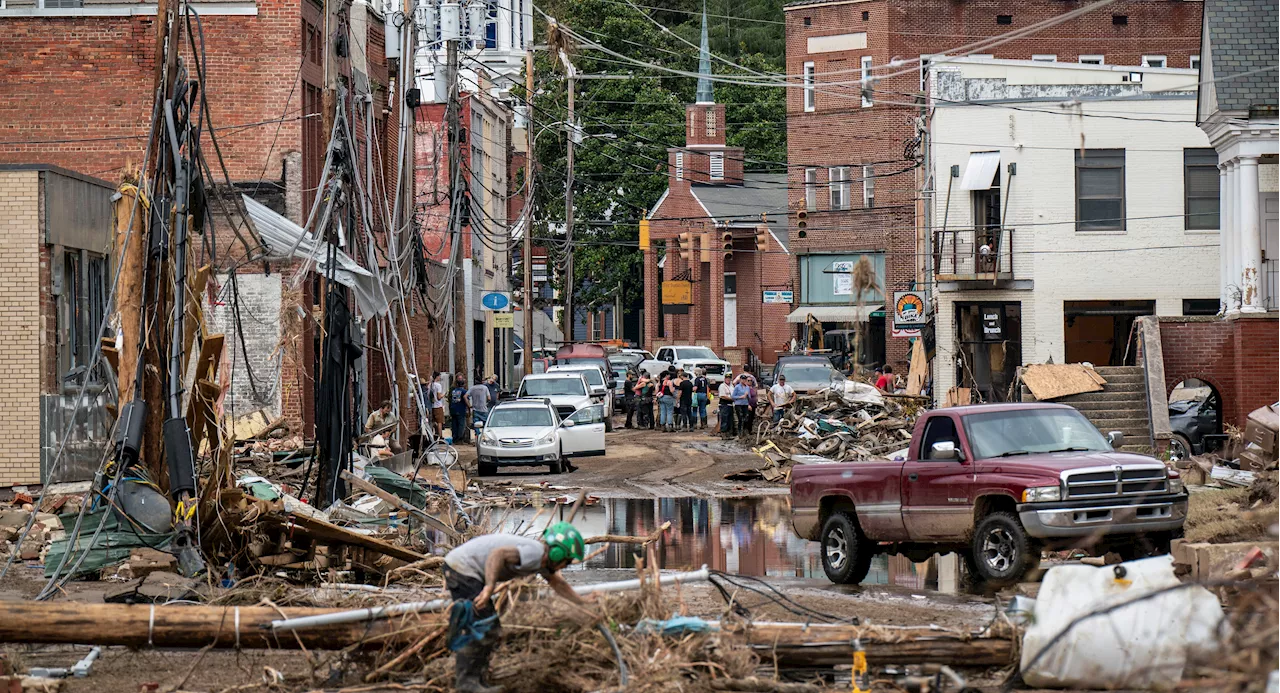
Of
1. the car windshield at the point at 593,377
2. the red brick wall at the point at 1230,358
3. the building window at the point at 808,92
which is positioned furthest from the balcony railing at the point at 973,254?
the building window at the point at 808,92

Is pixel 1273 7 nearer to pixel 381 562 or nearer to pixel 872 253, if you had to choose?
pixel 381 562

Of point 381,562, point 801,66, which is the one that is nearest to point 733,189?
point 801,66

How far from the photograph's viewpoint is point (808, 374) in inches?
1722

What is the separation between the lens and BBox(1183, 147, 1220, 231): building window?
130 feet

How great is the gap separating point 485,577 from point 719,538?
11.5 meters

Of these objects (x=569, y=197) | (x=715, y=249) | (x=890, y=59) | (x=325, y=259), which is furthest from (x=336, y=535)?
(x=715, y=249)

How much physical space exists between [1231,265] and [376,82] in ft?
66.0

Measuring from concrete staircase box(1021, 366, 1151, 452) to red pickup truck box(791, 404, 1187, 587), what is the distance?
45.0 feet

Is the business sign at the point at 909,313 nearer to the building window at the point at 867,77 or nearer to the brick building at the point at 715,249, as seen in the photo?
the building window at the point at 867,77

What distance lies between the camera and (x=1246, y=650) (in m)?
6.74

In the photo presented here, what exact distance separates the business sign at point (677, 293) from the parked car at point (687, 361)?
10.2 m

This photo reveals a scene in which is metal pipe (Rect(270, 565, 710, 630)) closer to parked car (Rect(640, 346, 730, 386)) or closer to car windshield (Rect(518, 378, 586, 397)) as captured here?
car windshield (Rect(518, 378, 586, 397))

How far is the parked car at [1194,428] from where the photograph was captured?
3022cm

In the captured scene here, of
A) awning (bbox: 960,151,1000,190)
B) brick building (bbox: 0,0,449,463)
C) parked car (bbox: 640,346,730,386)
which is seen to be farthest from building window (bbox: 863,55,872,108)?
brick building (bbox: 0,0,449,463)
